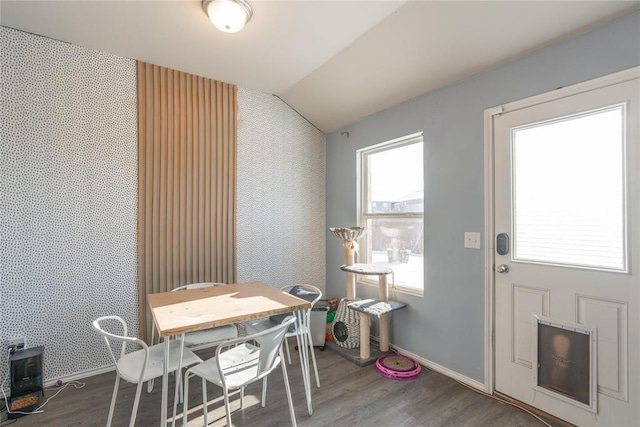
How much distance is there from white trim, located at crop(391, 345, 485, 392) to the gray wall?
32mm

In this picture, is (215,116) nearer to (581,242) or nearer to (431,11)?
(431,11)

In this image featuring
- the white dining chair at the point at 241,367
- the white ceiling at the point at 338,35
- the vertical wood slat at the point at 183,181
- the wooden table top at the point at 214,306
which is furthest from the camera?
the vertical wood slat at the point at 183,181

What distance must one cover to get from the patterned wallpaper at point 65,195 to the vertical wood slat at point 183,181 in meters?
0.10

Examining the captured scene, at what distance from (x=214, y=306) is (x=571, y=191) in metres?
2.35

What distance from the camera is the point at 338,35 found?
243 cm

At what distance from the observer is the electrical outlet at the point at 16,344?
2.21m

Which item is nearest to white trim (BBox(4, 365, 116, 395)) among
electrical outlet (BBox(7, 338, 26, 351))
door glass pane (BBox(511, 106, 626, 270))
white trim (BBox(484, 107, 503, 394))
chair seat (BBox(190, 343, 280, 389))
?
electrical outlet (BBox(7, 338, 26, 351))

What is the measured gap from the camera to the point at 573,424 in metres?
1.91

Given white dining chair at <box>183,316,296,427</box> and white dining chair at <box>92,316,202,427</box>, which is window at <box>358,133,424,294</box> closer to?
white dining chair at <box>183,316,296,427</box>

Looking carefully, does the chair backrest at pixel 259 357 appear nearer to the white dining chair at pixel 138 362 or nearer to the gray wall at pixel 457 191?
the white dining chair at pixel 138 362

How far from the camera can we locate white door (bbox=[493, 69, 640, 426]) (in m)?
1.71

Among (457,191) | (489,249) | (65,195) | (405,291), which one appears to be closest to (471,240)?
(489,249)

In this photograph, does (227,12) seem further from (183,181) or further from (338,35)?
(183,181)

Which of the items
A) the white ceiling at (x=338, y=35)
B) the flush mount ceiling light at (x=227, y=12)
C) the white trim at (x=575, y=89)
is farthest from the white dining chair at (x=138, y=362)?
the white trim at (x=575, y=89)
